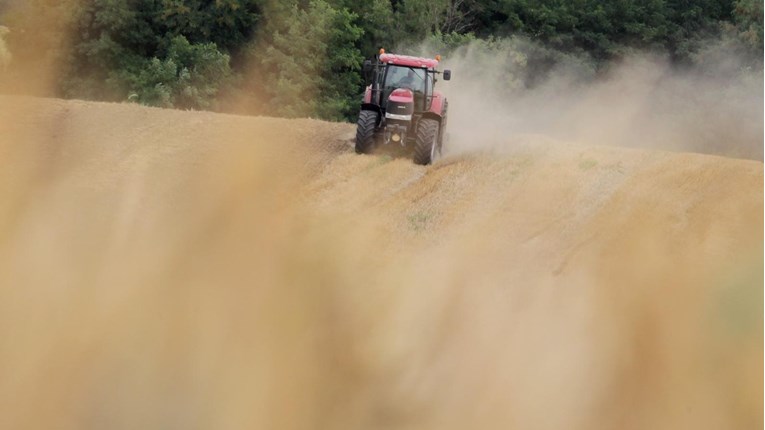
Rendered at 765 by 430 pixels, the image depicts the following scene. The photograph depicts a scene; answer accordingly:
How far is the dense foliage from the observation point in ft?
126

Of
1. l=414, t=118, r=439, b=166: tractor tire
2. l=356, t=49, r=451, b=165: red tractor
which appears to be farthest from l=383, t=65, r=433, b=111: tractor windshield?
l=414, t=118, r=439, b=166: tractor tire

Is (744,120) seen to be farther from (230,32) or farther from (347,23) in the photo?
(230,32)

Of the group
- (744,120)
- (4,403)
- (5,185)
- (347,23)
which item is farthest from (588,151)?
(347,23)

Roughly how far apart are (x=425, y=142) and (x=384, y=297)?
18.2 feet

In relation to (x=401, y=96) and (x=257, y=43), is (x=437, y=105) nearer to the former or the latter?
(x=401, y=96)

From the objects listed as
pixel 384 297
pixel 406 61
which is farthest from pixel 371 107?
pixel 384 297

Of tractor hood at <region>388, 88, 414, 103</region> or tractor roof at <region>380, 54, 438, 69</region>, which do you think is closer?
tractor hood at <region>388, 88, 414, 103</region>

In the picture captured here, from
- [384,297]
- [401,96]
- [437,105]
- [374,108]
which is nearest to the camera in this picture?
[384,297]

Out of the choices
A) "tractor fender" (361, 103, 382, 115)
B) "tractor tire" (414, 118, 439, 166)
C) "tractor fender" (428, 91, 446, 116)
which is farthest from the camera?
"tractor fender" (428, 91, 446, 116)

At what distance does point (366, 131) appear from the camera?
20.6 m

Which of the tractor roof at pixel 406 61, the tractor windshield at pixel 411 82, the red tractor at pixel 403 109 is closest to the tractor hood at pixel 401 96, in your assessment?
the red tractor at pixel 403 109

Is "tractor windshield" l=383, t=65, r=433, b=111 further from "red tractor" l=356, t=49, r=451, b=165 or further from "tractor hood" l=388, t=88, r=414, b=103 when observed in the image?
"tractor hood" l=388, t=88, r=414, b=103

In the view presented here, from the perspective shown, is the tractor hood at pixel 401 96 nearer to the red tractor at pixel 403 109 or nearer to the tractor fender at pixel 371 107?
the red tractor at pixel 403 109

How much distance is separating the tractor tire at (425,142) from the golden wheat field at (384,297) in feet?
2.95
